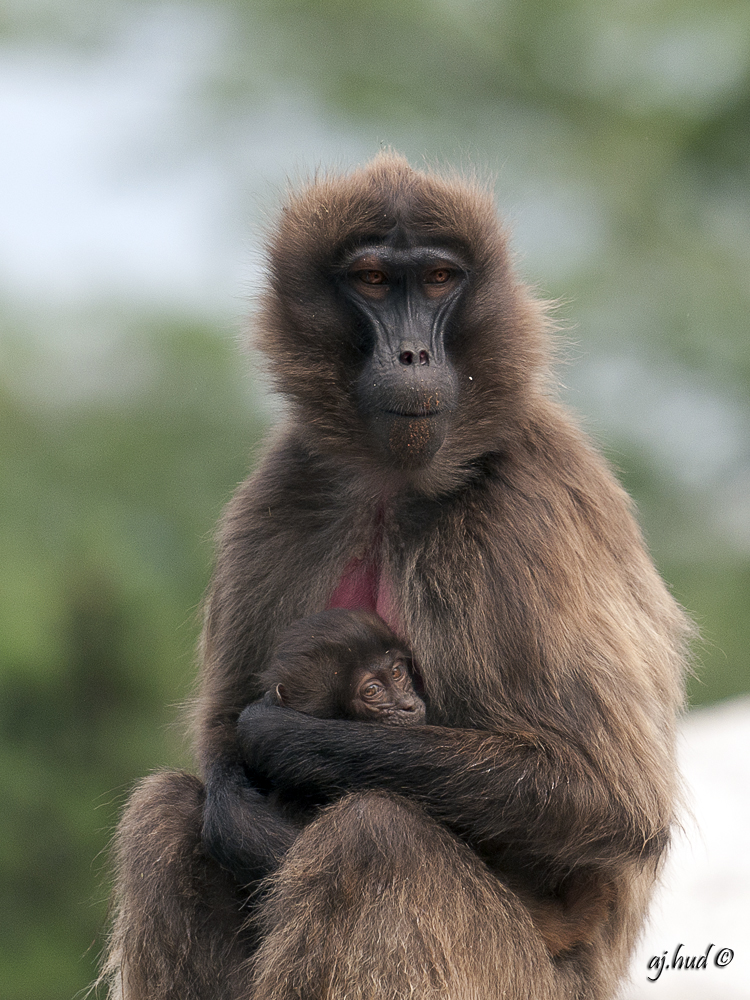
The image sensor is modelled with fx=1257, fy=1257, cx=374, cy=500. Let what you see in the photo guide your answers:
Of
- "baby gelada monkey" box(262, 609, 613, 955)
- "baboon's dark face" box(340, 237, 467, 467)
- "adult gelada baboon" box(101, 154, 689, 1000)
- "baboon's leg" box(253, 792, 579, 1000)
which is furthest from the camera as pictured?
"baby gelada monkey" box(262, 609, 613, 955)

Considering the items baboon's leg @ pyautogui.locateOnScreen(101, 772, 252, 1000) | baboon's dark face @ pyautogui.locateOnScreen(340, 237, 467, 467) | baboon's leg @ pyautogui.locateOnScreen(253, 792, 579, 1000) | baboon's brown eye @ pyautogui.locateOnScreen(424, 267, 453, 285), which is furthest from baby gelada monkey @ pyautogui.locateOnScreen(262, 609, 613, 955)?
baboon's brown eye @ pyautogui.locateOnScreen(424, 267, 453, 285)

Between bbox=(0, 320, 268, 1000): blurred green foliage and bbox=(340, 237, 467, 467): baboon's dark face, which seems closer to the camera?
bbox=(340, 237, 467, 467): baboon's dark face

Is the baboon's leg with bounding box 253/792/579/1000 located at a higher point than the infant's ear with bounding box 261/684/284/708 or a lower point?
lower

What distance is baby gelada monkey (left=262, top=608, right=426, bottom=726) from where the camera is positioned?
4.68 metres

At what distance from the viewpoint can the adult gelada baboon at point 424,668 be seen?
4293 millimetres

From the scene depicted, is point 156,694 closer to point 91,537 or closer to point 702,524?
point 91,537

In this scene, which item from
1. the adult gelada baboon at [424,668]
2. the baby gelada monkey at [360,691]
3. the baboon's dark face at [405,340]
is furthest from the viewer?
the baby gelada monkey at [360,691]

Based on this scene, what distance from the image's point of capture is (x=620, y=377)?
11820 millimetres

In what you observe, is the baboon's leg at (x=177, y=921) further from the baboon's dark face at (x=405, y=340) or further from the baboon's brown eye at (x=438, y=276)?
the baboon's brown eye at (x=438, y=276)

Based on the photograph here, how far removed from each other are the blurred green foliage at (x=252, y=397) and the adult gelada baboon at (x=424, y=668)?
1179 mm

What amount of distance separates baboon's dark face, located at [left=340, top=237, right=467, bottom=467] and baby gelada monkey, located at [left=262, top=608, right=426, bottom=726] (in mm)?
702

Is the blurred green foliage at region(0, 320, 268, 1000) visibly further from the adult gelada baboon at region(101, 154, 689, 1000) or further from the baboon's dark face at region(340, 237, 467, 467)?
the baboon's dark face at region(340, 237, 467, 467)

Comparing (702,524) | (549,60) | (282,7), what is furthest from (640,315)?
(282,7)

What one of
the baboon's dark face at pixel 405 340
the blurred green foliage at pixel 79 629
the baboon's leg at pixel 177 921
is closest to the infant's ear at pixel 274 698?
the baboon's leg at pixel 177 921
